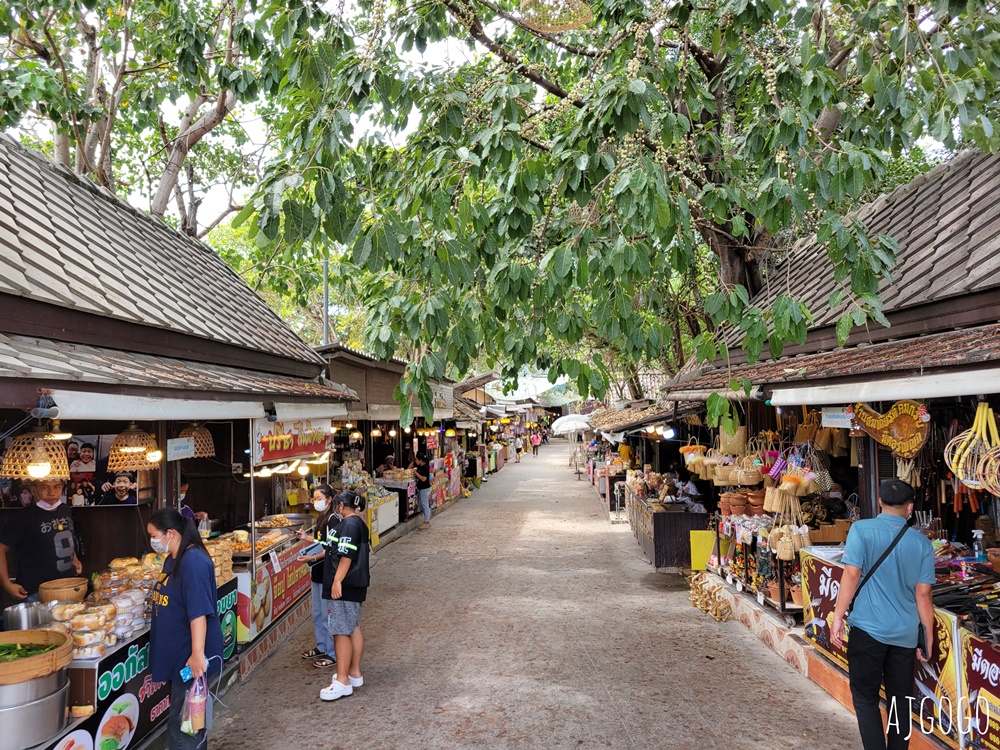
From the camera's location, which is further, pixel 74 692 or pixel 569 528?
pixel 569 528

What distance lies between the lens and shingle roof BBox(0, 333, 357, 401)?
12.2 ft

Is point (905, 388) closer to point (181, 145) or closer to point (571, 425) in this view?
point (181, 145)

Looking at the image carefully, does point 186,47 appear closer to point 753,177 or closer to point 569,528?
point 753,177

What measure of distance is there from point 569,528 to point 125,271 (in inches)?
473

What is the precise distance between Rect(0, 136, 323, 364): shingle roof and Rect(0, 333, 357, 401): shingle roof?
357 mm

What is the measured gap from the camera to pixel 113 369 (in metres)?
4.55

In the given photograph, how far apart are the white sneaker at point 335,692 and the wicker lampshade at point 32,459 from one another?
3.14 meters

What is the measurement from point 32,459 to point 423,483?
14.0 meters

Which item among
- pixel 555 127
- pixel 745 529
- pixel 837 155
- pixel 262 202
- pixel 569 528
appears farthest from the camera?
pixel 569 528

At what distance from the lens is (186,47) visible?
267 inches

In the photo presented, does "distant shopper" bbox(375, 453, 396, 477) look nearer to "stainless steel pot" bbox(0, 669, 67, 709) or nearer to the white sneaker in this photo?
the white sneaker

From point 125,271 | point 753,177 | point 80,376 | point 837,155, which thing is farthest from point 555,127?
point 80,376

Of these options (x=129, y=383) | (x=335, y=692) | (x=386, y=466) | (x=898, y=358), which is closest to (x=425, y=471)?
Result: (x=386, y=466)

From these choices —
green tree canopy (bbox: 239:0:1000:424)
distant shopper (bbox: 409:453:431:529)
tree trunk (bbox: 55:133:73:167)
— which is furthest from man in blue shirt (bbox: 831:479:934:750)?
distant shopper (bbox: 409:453:431:529)
